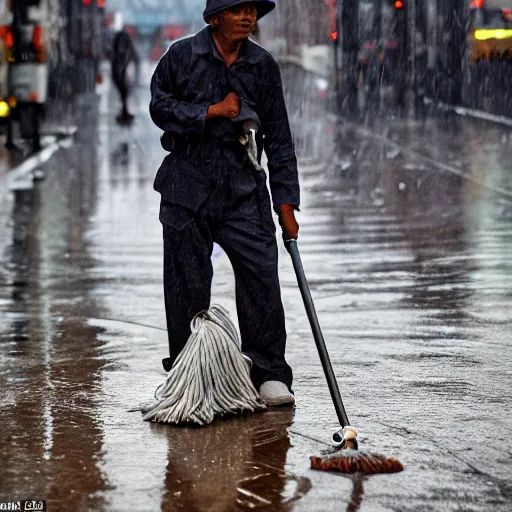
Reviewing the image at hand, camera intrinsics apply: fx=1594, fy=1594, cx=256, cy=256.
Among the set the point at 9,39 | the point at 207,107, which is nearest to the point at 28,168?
the point at 9,39

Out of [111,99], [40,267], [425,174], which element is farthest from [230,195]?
[111,99]

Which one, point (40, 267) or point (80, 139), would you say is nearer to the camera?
point (40, 267)

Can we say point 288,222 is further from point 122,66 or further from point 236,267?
point 122,66

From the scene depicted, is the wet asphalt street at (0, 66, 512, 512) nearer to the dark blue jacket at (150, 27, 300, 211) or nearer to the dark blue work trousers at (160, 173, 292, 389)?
the dark blue work trousers at (160, 173, 292, 389)

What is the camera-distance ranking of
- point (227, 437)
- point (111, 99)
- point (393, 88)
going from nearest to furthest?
point (227, 437)
point (393, 88)
point (111, 99)

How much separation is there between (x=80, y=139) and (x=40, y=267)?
14950mm

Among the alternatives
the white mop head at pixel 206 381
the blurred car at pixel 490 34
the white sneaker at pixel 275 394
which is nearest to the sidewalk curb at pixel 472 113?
the blurred car at pixel 490 34

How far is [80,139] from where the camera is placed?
84.9 feet

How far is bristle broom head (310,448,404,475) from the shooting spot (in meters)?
5.35

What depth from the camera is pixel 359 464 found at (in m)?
5.38

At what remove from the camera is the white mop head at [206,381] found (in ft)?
20.3

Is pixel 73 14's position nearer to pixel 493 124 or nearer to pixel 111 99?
pixel 111 99

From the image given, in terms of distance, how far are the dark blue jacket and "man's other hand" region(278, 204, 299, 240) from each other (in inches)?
1.1

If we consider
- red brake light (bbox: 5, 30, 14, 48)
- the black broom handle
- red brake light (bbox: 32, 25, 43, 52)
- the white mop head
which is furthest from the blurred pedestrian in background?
the black broom handle
